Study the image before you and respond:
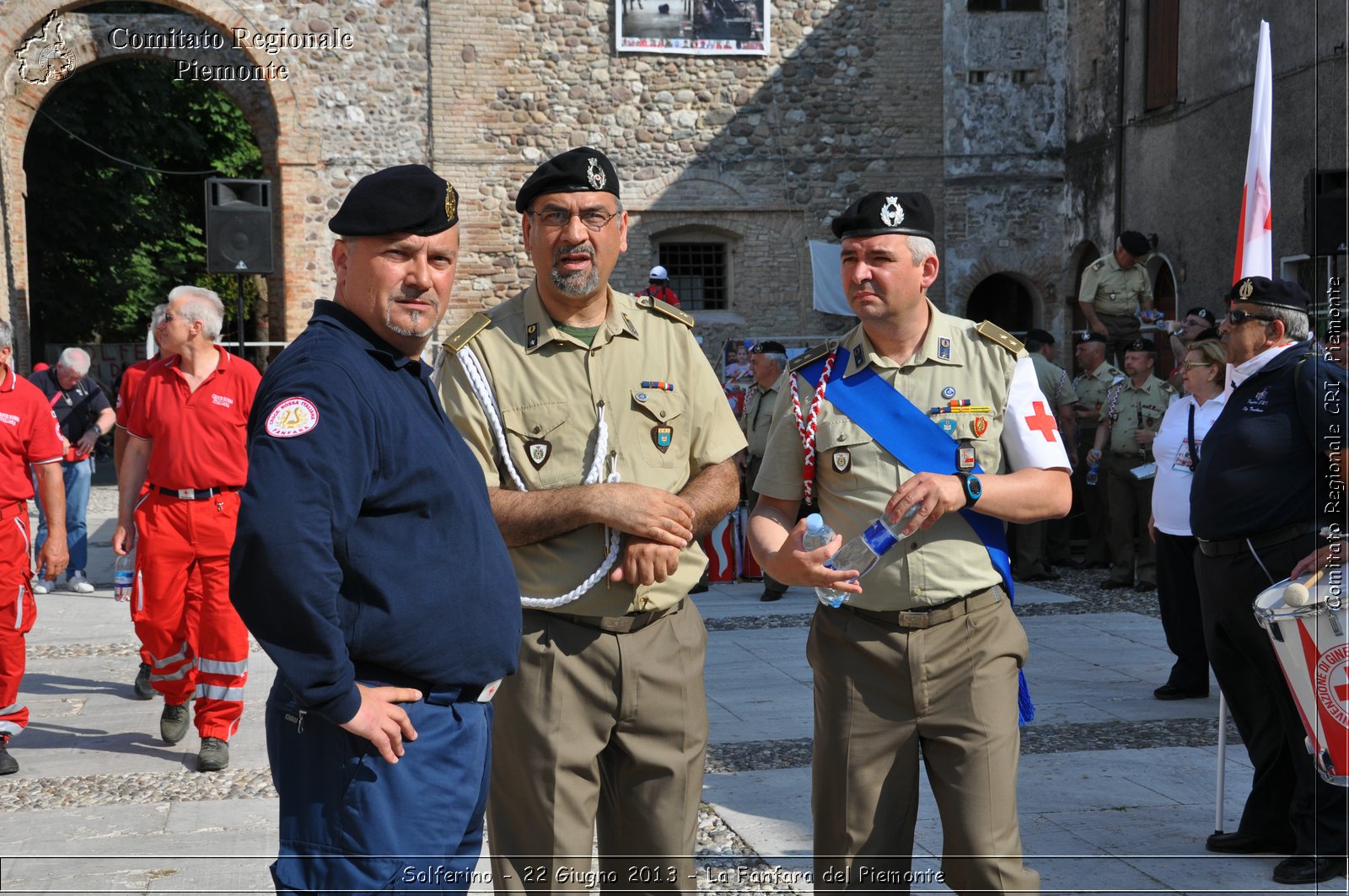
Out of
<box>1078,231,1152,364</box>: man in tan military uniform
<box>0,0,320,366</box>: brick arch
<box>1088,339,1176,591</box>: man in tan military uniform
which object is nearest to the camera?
<box>1088,339,1176,591</box>: man in tan military uniform

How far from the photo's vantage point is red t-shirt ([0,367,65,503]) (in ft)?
22.3

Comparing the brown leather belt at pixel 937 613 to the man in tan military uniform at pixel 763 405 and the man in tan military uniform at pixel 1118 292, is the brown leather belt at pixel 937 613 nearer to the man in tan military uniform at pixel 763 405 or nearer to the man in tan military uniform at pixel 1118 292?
the man in tan military uniform at pixel 763 405

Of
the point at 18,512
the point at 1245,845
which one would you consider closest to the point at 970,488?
the point at 1245,845

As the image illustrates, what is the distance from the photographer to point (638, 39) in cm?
2038

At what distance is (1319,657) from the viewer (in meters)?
4.26

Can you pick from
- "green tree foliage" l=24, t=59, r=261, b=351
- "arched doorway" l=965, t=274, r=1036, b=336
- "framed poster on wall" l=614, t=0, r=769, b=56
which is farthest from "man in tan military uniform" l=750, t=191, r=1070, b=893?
"green tree foliage" l=24, t=59, r=261, b=351

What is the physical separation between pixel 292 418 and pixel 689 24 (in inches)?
743

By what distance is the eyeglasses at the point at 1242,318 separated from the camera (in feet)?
16.9

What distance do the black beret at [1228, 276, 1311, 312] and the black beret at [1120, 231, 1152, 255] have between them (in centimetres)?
1022

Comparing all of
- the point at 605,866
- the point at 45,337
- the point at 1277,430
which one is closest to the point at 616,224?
the point at 605,866

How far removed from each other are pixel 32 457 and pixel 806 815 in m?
4.44

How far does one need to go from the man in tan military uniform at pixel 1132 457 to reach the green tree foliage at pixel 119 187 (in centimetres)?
1884

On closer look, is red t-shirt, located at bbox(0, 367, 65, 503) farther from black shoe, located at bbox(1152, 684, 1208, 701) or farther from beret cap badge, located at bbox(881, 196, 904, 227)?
black shoe, located at bbox(1152, 684, 1208, 701)

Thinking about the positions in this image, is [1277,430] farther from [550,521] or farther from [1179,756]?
[550,521]
